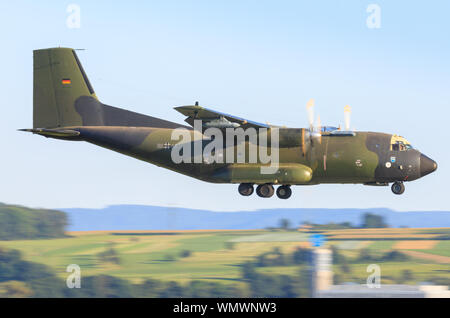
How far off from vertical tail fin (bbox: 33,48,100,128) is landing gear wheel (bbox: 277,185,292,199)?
8.95 meters

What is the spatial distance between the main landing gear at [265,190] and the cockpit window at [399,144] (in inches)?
182

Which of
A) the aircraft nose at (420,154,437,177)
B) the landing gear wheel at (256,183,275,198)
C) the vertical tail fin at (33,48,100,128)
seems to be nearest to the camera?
the aircraft nose at (420,154,437,177)

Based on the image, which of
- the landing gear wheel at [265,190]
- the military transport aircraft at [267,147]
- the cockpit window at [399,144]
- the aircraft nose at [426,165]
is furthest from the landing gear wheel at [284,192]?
the aircraft nose at [426,165]

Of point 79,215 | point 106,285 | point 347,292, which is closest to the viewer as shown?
point 347,292

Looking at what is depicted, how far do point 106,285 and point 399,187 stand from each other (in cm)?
3849

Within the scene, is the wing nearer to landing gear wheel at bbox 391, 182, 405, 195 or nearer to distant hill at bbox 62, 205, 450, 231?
landing gear wheel at bbox 391, 182, 405, 195

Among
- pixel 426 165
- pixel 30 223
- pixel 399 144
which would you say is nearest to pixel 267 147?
pixel 399 144

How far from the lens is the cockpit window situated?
2994 centimetres

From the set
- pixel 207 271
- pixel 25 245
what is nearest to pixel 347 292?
pixel 207 271

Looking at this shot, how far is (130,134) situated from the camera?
31000mm

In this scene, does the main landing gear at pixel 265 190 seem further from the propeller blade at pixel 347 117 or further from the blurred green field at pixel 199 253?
the blurred green field at pixel 199 253

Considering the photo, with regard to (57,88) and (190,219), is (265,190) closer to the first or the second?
(57,88)

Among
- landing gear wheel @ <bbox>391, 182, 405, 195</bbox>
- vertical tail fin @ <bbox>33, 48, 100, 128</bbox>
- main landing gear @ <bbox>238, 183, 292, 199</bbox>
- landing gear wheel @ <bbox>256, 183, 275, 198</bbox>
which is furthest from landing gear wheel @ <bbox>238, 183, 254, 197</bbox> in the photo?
vertical tail fin @ <bbox>33, 48, 100, 128</bbox>

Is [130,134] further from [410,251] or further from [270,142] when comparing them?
[410,251]
